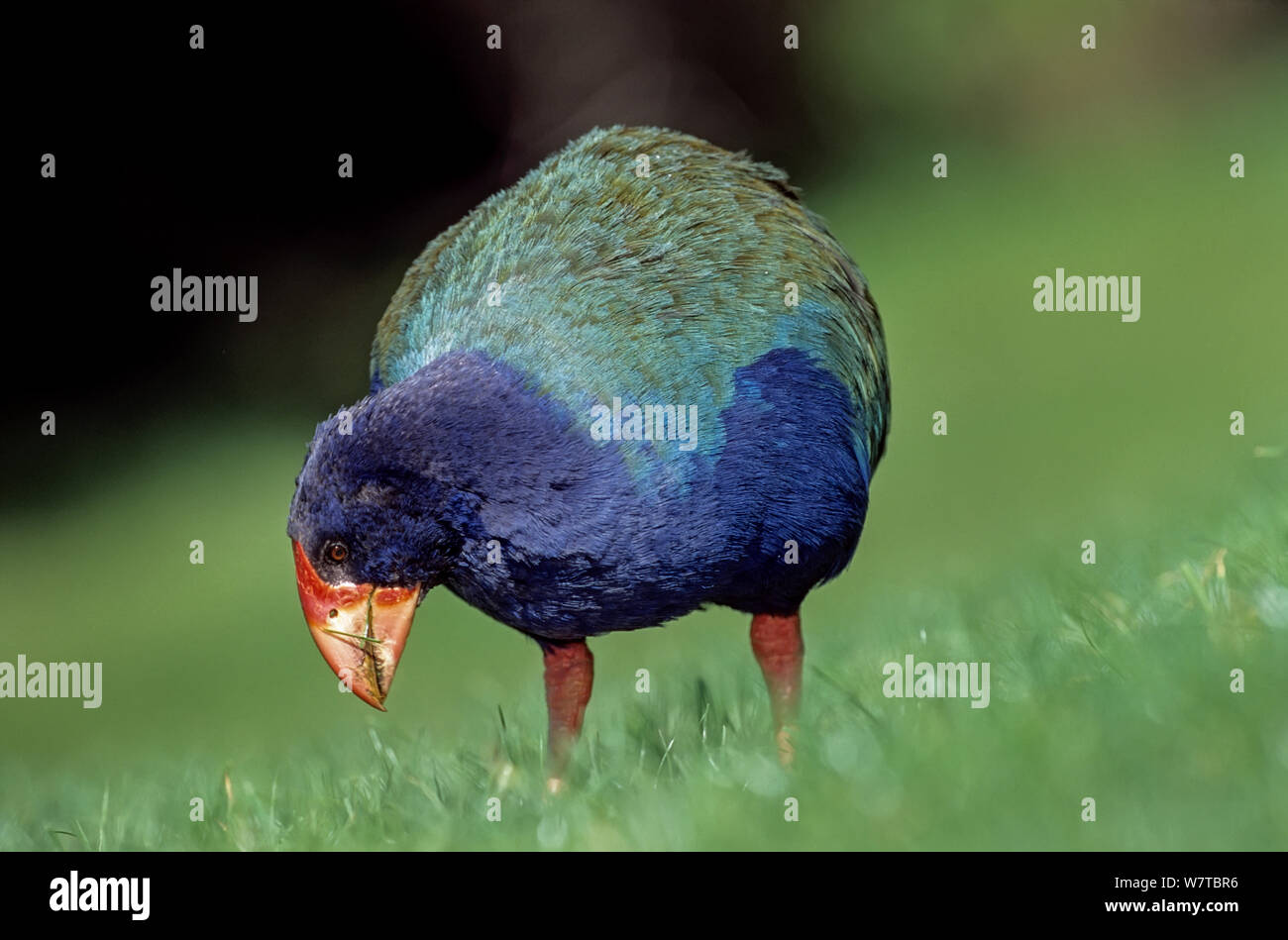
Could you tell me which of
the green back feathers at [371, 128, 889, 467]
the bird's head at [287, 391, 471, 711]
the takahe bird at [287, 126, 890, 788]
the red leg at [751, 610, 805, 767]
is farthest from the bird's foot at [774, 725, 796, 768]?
the bird's head at [287, 391, 471, 711]

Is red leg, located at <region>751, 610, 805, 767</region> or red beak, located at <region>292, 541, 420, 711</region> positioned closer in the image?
red beak, located at <region>292, 541, 420, 711</region>

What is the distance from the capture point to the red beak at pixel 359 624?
11.8ft

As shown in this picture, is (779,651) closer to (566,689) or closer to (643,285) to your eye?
(566,689)

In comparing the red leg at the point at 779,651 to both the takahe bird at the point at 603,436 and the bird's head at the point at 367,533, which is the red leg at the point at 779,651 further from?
the bird's head at the point at 367,533

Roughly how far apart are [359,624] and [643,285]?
1091 millimetres

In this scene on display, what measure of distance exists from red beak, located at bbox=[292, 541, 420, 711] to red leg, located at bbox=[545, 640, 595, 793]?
710mm

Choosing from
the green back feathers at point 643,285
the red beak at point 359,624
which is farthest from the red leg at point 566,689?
the green back feathers at point 643,285

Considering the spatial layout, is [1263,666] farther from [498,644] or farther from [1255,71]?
[1255,71]

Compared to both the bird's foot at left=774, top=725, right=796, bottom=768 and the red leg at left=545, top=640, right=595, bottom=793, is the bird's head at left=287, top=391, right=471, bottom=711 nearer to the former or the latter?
the red leg at left=545, top=640, right=595, bottom=793

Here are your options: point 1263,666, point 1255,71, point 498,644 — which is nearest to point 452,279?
point 1263,666

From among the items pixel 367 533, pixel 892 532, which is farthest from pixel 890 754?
pixel 892 532

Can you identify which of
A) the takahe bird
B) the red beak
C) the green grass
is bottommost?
the green grass

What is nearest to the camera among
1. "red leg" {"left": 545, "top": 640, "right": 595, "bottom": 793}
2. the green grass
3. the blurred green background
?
the green grass

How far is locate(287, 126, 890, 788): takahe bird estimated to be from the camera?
138 inches
